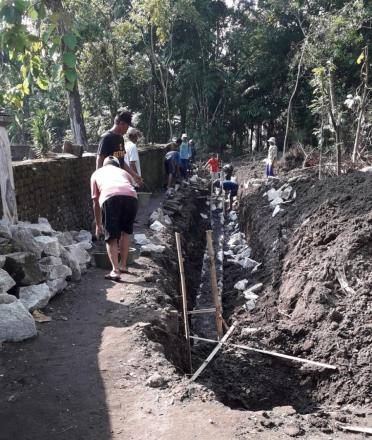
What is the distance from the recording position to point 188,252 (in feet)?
35.3

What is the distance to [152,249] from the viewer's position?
312 inches

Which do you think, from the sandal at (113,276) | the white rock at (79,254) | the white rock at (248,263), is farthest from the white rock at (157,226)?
the sandal at (113,276)

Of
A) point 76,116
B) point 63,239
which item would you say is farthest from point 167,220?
point 76,116

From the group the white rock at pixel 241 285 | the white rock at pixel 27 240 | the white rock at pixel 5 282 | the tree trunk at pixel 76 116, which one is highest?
the tree trunk at pixel 76 116

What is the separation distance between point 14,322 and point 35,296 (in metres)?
0.72

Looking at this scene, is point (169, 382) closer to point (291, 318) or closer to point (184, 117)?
point (291, 318)

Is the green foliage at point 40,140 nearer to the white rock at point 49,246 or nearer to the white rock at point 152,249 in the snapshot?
the white rock at point 152,249

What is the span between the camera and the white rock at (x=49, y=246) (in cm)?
575

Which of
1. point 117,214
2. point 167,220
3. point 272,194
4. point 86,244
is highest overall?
point 117,214

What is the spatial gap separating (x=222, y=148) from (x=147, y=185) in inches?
551

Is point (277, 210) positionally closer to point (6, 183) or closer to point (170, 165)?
point (170, 165)

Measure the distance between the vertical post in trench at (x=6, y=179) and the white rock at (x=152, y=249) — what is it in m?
2.11

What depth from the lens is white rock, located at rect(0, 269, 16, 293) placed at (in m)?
4.55

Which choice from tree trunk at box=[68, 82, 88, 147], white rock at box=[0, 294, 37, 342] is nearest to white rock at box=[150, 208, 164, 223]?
tree trunk at box=[68, 82, 88, 147]
